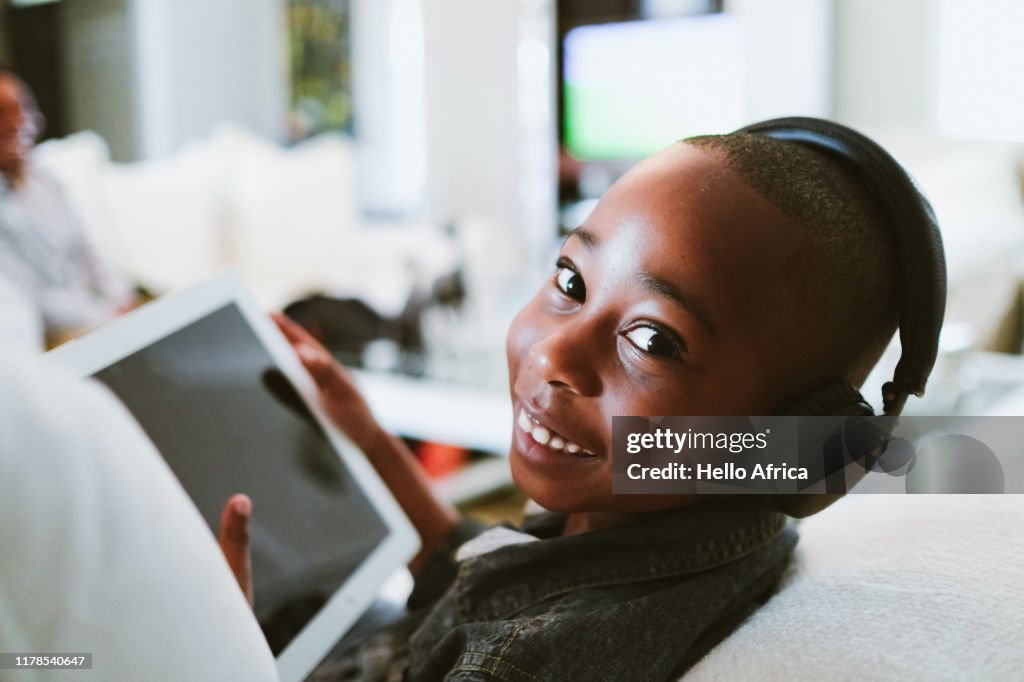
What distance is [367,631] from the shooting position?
746mm

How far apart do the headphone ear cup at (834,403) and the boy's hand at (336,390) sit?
16.1 inches

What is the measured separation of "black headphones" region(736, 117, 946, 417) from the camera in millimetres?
500

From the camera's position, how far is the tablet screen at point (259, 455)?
0.59m

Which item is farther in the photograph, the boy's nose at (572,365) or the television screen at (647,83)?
the television screen at (647,83)

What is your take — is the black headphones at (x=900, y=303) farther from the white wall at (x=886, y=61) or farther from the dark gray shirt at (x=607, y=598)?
the white wall at (x=886, y=61)

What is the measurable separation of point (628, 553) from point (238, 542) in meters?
0.24

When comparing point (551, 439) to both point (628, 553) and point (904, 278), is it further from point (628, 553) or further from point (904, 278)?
point (904, 278)

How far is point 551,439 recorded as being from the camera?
21.4 inches

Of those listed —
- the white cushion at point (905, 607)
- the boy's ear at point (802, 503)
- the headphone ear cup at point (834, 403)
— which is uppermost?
the headphone ear cup at point (834, 403)

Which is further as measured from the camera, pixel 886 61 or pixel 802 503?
pixel 886 61

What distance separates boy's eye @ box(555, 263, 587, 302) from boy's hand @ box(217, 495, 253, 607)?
240mm

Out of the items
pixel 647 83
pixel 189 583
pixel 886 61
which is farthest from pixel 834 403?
pixel 647 83

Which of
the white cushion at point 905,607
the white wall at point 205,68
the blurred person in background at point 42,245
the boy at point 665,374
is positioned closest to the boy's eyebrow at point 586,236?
the boy at point 665,374

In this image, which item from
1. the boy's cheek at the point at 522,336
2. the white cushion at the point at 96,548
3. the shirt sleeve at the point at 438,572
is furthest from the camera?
the shirt sleeve at the point at 438,572
